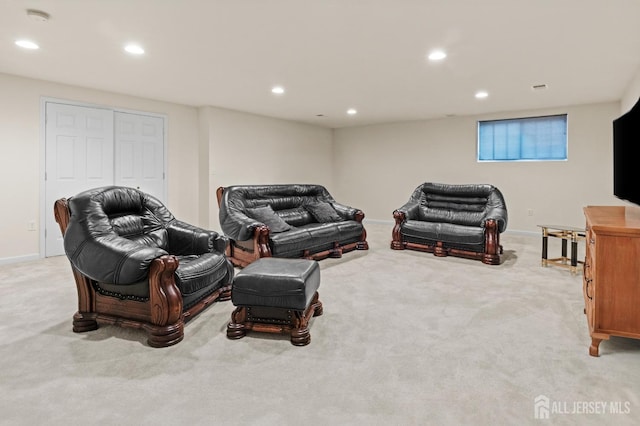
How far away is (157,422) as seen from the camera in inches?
65.1

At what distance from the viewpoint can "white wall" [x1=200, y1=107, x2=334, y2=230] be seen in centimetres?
663

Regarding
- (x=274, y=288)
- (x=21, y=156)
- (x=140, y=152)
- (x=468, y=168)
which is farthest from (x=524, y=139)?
(x=21, y=156)

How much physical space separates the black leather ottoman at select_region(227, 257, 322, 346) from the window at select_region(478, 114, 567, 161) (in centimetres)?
592

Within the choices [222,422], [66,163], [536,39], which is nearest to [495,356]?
[222,422]

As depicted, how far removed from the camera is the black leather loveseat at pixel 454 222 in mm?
4789

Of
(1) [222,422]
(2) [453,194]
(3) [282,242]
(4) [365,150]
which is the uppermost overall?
(4) [365,150]

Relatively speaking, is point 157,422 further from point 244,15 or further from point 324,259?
point 324,259

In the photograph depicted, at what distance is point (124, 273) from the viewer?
2.45 m

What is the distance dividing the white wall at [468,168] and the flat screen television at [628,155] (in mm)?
3206

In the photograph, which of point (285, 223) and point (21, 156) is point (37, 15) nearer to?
point (21, 156)

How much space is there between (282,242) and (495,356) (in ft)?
8.56

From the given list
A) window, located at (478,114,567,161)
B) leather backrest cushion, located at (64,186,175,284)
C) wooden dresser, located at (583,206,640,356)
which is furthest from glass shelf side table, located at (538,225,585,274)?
leather backrest cushion, located at (64,186,175,284)

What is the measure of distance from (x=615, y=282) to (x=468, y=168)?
18.5 feet

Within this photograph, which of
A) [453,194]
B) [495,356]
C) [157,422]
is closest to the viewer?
[157,422]
